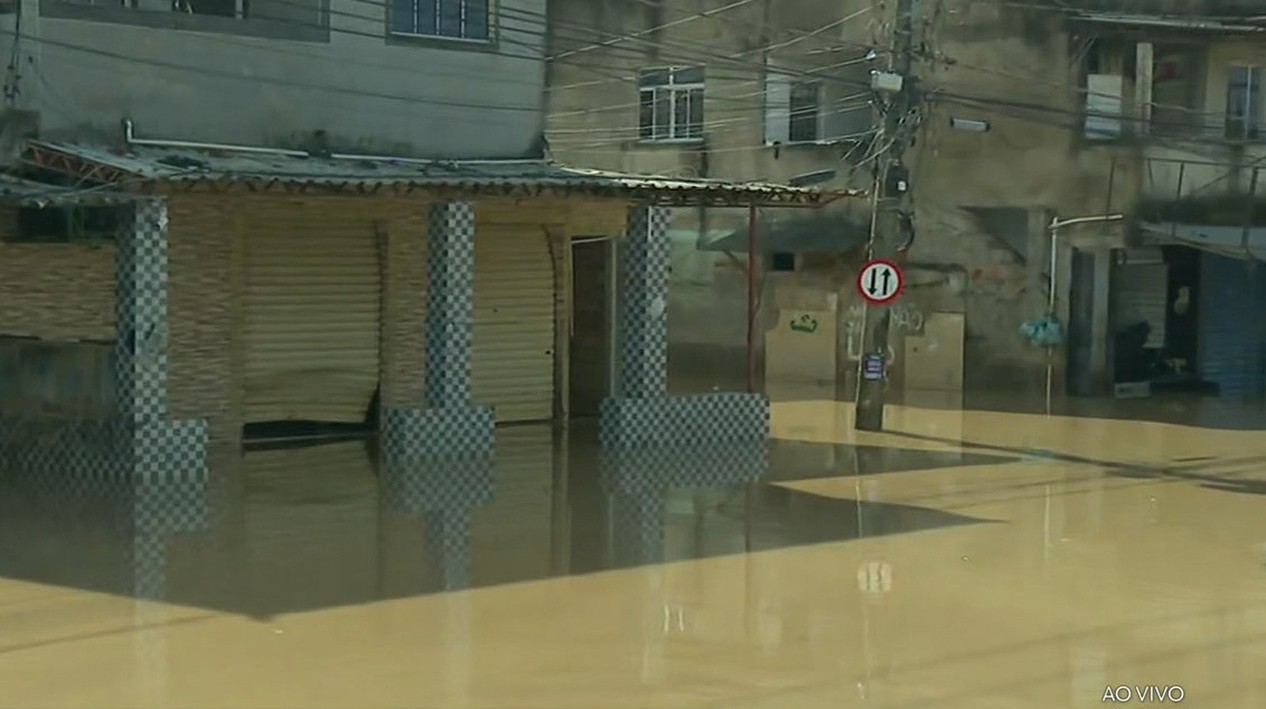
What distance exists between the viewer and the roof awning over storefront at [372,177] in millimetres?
15195

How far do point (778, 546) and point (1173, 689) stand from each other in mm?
4569

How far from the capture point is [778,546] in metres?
13.5

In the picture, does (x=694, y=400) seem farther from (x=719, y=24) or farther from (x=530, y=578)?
(x=719, y=24)

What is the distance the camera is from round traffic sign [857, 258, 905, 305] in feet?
68.5

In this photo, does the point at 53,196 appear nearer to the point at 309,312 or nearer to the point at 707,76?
the point at 309,312

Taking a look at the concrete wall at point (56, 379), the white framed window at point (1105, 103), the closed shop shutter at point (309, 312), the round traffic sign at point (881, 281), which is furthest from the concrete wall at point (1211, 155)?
the concrete wall at point (56, 379)

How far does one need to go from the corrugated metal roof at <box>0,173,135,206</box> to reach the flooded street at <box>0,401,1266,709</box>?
2.57 meters

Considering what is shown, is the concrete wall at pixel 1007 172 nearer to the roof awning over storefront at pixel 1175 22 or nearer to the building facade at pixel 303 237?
the roof awning over storefront at pixel 1175 22

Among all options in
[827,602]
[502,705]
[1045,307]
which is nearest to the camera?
[502,705]

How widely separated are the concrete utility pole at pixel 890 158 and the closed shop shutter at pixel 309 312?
20.7ft

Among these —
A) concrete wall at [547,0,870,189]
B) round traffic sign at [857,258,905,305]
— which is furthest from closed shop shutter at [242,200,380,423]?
concrete wall at [547,0,870,189]

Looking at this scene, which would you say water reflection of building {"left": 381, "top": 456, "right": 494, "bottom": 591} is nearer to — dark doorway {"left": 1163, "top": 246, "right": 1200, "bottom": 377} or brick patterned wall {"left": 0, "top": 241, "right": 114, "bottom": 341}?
brick patterned wall {"left": 0, "top": 241, "right": 114, "bottom": 341}

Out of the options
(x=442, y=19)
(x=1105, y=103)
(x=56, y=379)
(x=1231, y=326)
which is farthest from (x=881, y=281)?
(x=1231, y=326)

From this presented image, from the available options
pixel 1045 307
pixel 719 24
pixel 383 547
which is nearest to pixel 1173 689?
pixel 383 547
